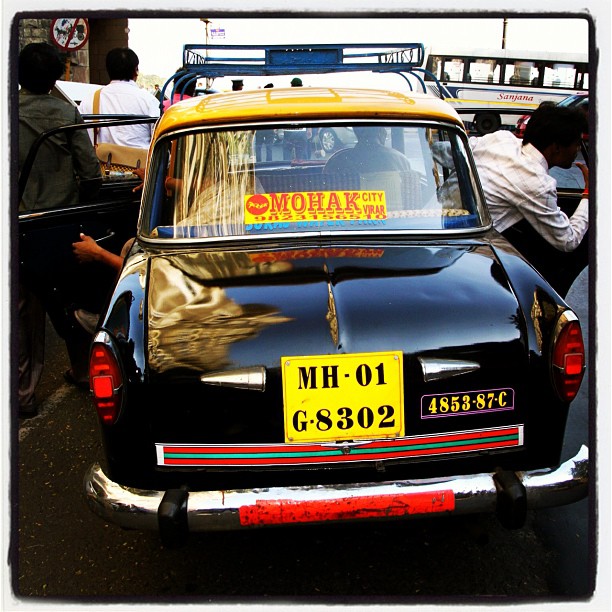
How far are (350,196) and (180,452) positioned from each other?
1.42m

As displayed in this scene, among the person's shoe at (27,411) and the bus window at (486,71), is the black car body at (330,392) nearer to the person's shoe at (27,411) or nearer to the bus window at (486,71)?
the person's shoe at (27,411)

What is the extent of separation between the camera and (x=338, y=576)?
2.90 meters

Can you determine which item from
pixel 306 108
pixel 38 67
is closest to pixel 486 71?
pixel 38 67

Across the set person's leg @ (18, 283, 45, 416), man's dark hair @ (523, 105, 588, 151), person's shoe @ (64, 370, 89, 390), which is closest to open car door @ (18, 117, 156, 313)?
person's leg @ (18, 283, 45, 416)

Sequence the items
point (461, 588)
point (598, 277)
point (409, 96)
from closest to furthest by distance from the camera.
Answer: point (598, 277) → point (461, 588) → point (409, 96)

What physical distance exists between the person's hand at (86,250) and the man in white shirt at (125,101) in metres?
2.60

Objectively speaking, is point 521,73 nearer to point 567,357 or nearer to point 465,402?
point 567,357

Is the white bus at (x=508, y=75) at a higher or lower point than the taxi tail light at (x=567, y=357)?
higher

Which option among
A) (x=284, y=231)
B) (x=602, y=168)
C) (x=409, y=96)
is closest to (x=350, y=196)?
(x=284, y=231)

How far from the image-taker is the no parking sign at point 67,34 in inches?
358

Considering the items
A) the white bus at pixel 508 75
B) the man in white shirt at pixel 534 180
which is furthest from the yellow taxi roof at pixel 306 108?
the white bus at pixel 508 75

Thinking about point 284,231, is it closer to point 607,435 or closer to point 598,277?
point 598,277

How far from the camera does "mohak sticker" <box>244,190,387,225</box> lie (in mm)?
3217

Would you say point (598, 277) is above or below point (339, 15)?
below
